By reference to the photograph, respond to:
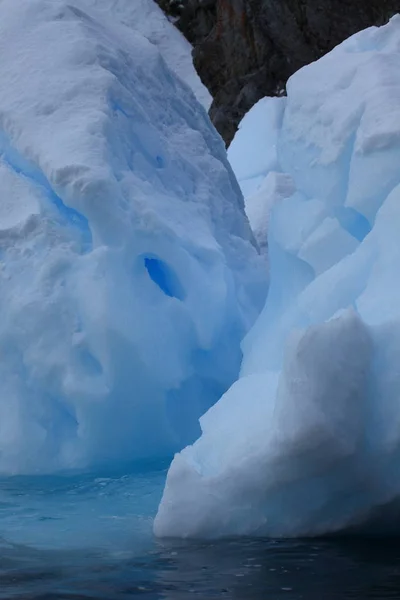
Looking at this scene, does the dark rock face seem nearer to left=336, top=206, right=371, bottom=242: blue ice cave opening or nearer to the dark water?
left=336, top=206, right=371, bottom=242: blue ice cave opening

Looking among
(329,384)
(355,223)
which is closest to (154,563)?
(329,384)

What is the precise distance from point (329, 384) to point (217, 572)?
2.44ft

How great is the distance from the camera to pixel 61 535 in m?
3.89

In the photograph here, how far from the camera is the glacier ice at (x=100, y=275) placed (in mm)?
5535

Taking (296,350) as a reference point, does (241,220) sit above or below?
above

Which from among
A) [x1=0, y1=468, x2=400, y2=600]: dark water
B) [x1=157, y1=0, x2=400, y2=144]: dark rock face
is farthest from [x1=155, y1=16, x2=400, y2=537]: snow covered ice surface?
[x1=157, y1=0, x2=400, y2=144]: dark rock face

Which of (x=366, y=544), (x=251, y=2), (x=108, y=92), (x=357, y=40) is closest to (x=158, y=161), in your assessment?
(x=108, y=92)

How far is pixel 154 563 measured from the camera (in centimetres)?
326

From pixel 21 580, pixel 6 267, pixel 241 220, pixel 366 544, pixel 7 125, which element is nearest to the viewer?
pixel 21 580

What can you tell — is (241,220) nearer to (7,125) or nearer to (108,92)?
(108,92)

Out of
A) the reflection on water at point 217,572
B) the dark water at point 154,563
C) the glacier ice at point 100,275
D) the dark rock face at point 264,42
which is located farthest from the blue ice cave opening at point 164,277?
the dark rock face at point 264,42

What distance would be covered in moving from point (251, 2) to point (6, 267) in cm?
1426

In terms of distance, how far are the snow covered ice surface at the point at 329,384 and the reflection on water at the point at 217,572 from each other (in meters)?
0.15

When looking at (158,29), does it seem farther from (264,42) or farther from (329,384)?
(329,384)
